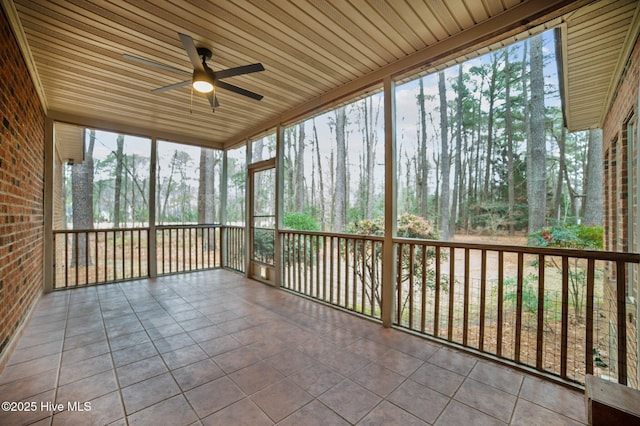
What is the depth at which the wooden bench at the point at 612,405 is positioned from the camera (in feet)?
4.03

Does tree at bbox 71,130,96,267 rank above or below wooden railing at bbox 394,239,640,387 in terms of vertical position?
above

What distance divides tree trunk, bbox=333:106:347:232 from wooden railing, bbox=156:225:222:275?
2.97 metres

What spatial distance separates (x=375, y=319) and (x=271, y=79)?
2.96 meters

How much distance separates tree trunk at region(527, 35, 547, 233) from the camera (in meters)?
3.49

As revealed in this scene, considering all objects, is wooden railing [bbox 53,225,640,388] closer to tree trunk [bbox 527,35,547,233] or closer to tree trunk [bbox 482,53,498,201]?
tree trunk [bbox 527,35,547,233]

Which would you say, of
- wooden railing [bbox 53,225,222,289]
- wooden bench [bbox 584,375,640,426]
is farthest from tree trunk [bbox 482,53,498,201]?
wooden railing [bbox 53,225,222,289]

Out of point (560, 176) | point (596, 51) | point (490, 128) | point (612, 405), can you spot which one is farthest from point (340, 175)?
point (612, 405)

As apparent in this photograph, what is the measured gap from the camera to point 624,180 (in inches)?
98.3

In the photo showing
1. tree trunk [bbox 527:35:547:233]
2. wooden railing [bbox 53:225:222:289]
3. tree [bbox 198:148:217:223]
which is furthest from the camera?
tree [bbox 198:148:217:223]

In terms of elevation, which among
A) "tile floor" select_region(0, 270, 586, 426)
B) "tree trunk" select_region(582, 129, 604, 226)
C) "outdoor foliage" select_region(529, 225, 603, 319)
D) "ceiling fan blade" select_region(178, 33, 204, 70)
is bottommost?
"tile floor" select_region(0, 270, 586, 426)

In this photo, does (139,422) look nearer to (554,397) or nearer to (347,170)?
(554,397)

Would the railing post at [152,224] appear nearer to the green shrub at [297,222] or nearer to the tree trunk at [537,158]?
the green shrub at [297,222]

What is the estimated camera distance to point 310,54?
2.63 metres

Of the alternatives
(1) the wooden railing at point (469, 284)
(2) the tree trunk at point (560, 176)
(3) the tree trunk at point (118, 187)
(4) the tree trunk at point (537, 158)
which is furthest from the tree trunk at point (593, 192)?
(3) the tree trunk at point (118, 187)
